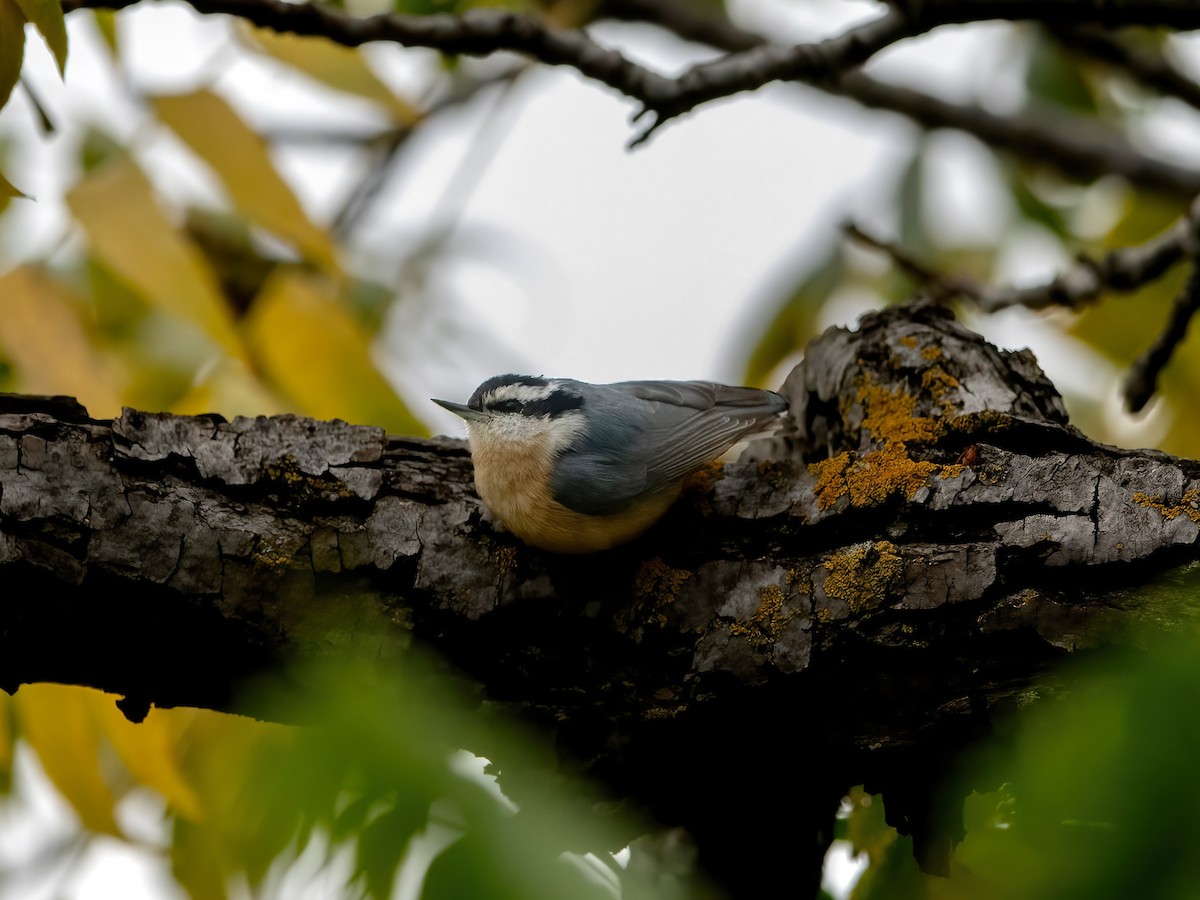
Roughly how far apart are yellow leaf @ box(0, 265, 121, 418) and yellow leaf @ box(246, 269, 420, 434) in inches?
14.0

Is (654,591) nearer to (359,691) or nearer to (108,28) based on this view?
(359,691)

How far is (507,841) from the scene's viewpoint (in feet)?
2.41

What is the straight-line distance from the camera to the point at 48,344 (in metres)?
2.24

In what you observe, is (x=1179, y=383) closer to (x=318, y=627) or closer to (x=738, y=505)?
(x=738, y=505)

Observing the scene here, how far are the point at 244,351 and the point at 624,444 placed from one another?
2.98 feet

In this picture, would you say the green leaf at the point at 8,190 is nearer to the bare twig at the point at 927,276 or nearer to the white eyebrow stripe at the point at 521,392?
the white eyebrow stripe at the point at 521,392

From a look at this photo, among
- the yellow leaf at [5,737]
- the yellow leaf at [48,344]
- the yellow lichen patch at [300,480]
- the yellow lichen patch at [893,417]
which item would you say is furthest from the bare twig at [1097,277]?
the yellow leaf at [5,737]

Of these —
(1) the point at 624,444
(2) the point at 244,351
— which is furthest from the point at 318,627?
(2) the point at 244,351

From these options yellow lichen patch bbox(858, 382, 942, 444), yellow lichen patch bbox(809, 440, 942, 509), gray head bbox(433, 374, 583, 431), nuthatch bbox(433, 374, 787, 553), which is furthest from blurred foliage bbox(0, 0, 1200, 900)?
yellow lichen patch bbox(858, 382, 942, 444)

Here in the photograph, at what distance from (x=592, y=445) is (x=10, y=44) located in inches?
48.0

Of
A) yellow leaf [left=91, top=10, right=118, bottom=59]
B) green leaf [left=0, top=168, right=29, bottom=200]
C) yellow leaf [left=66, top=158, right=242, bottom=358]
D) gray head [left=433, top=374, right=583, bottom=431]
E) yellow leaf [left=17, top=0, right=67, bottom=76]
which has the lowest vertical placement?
gray head [left=433, top=374, right=583, bottom=431]

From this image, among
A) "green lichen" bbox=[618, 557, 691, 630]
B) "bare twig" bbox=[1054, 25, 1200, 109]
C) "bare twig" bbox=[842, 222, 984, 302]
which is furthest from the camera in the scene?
"bare twig" bbox=[1054, 25, 1200, 109]

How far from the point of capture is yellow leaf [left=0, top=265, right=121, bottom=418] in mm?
2195

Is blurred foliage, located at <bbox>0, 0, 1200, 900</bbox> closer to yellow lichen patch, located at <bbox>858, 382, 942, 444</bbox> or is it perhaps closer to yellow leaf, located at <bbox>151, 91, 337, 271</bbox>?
yellow leaf, located at <bbox>151, 91, 337, 271</bbox>
